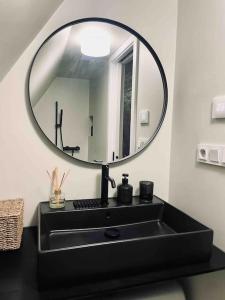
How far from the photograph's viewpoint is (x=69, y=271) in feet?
2.69

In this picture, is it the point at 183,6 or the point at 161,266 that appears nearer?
the point at 161,266

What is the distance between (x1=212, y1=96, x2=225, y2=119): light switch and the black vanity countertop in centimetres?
61

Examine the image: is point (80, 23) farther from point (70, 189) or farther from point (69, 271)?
point (69, 271)

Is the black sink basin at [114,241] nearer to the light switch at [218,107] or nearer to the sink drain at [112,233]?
the sink drain at [112,233]

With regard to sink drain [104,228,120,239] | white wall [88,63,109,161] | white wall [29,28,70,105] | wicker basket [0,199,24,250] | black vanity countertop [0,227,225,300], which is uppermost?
white wall [29,28,70,105]

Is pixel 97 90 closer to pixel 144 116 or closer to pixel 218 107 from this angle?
pixel 144 116

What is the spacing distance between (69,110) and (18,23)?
0.50 meters

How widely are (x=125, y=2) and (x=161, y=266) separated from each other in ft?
4.34

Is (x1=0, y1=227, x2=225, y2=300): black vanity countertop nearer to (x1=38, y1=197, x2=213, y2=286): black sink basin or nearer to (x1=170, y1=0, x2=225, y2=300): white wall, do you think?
(x1=38, y1=197, x2=213, y2=286): black sink basin

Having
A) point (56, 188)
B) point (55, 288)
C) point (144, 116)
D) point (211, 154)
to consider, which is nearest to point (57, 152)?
point (56, 188)

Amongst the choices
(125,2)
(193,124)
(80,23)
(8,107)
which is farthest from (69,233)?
(125,2)

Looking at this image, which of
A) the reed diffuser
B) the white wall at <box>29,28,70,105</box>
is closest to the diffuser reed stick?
the reed diffuser

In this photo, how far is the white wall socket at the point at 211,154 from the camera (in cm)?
108

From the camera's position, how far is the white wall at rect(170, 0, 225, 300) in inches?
43.9
